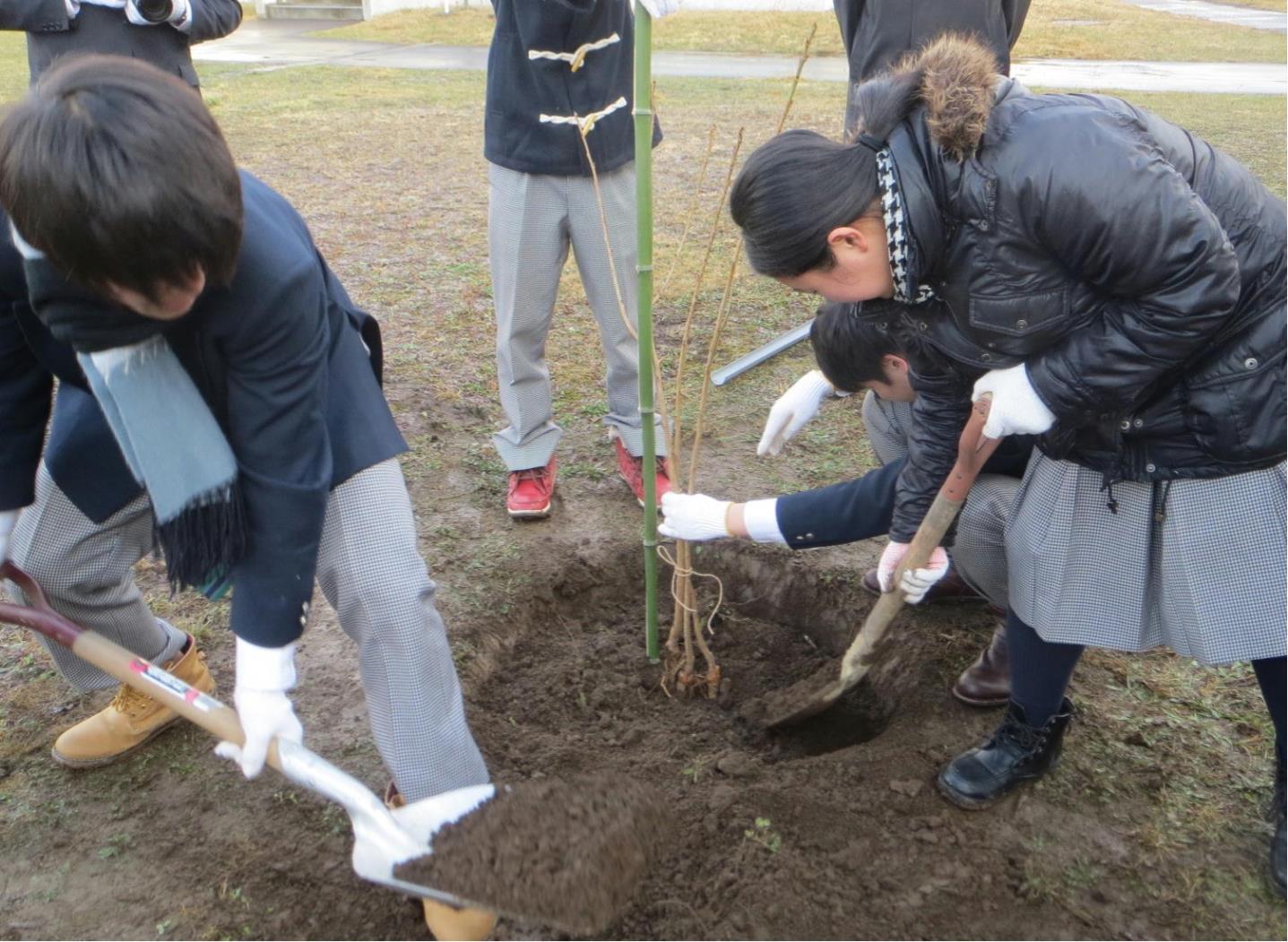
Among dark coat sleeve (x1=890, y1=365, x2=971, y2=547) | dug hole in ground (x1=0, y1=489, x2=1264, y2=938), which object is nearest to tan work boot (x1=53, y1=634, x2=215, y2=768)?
dug hole in ground (x1=0, y1=489, x2=1264, y2=938)

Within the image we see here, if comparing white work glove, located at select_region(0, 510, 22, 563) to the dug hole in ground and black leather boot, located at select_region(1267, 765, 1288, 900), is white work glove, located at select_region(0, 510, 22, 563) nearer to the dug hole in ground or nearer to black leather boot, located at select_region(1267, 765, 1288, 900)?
the dug hole in ground

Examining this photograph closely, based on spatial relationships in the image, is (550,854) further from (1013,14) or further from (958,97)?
(1013,14)

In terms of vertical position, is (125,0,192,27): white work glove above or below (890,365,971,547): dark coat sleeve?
above

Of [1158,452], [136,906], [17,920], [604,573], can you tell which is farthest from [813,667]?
[17,920]

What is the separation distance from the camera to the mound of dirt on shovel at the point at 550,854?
1.77 m

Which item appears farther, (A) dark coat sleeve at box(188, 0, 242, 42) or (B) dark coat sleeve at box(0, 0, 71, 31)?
(A) dark coat sleeve at box(188, 0, 242, 42)

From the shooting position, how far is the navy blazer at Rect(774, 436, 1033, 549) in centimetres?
249

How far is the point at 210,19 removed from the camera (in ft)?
12.2

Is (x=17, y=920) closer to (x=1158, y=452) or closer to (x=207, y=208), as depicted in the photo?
(x=207, y=208)

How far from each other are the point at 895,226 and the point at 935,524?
739mm

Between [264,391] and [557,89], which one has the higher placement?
[557,89]

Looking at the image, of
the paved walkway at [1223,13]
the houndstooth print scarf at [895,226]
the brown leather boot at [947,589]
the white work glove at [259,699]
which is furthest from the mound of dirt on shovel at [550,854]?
the paved walkway at [1223,13]

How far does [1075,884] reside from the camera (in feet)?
6.88

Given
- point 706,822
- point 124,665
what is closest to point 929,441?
point 706,822
